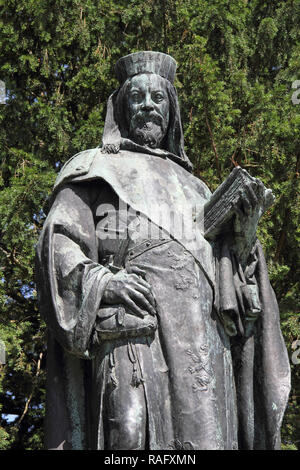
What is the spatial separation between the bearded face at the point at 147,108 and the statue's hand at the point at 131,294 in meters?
1.29

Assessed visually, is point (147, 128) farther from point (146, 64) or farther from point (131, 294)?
point (131, 294)

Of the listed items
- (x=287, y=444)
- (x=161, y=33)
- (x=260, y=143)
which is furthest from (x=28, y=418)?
A: (x=161, y=33)

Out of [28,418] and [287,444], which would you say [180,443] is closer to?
[287,444]

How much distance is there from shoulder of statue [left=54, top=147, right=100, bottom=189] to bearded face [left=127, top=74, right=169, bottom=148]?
37 cm

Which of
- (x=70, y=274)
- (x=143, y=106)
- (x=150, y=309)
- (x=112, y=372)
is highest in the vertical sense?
(x=143, y=106)

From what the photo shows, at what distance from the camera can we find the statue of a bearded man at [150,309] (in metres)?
5.51

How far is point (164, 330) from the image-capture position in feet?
18.6

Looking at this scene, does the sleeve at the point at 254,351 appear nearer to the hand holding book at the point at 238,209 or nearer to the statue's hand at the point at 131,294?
the hand holding book at the point at 238,209

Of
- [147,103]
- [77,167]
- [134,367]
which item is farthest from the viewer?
[147,103]

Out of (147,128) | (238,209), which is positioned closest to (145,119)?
(147,128)

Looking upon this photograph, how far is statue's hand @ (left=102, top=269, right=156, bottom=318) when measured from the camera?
5.62 meters

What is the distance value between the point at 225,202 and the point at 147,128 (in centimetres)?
89

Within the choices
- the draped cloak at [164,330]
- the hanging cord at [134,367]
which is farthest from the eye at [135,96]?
the hanging cord at [134,367]

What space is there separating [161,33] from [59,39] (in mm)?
1546
